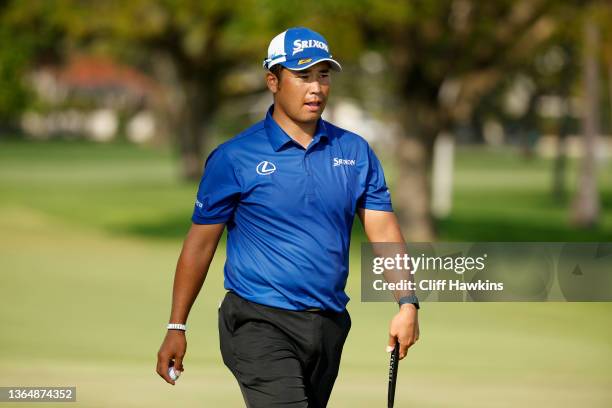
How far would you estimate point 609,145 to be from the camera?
83062 millimetres

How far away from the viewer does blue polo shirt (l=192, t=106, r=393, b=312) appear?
5160 millimetres

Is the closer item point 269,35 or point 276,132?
point 276,132

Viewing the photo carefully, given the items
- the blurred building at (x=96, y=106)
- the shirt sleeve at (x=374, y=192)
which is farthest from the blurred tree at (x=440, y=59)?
the blurred building at (x=96, y=106)

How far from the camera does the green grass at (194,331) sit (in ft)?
32.1

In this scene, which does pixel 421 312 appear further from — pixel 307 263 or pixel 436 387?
pixel 307 263

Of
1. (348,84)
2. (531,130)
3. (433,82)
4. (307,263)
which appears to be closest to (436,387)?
(307,263)

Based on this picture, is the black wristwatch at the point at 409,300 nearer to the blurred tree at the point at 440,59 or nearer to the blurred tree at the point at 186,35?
the blurred tree at the point at 186,35

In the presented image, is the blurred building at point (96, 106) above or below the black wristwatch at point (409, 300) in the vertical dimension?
above

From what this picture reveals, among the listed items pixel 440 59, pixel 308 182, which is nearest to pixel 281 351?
A: pixel 308 182

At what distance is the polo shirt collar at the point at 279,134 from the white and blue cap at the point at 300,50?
257 millimetres

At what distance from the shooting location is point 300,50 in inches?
202

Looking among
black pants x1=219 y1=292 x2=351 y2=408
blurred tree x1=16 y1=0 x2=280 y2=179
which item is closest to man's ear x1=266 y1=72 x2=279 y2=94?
black pants x1=219 y1=292 x2=351 y2=408

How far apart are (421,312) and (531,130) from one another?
61393mm

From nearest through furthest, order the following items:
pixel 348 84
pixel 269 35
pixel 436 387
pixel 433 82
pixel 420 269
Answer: pixel 420 269
pixel 436 387
pixel 269 35
pixel 433 82
pixel 348 84
